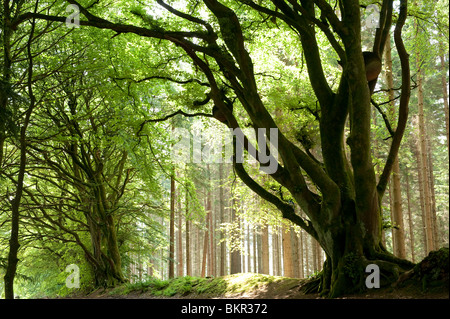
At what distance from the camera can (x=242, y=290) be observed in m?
8.17

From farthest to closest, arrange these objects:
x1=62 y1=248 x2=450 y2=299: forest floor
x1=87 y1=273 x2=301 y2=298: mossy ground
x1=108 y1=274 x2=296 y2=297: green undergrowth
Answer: x1=108 y1=274 x2=296 y2=297: green undergrowth
x1=87 y1=273 x2=301 y2=298: mossy ground
x1=62 y1=248 x2=450 y2=299: forest floor

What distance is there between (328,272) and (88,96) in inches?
380

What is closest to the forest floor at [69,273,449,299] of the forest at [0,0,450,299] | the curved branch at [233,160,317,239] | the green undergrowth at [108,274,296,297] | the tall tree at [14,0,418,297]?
the green undergrowth at [108,274,296,297]

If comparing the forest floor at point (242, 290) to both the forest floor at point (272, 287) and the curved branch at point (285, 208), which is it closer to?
the forest floor at point (272, 287)

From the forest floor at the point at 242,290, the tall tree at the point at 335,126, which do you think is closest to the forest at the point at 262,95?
the tall tree at the point at 335,126

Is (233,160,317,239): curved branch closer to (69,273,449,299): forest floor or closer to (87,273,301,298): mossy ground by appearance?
(69,273,449,299): forest floor

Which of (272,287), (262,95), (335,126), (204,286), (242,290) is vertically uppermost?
(262,95)

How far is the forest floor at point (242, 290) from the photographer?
4.93 metres

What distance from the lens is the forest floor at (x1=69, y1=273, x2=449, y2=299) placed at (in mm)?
4932

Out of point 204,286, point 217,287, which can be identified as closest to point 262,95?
point 217,287

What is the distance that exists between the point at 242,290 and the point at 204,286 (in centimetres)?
152

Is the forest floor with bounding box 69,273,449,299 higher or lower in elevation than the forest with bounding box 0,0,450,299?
lower

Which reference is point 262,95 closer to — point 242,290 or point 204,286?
point 242,290
